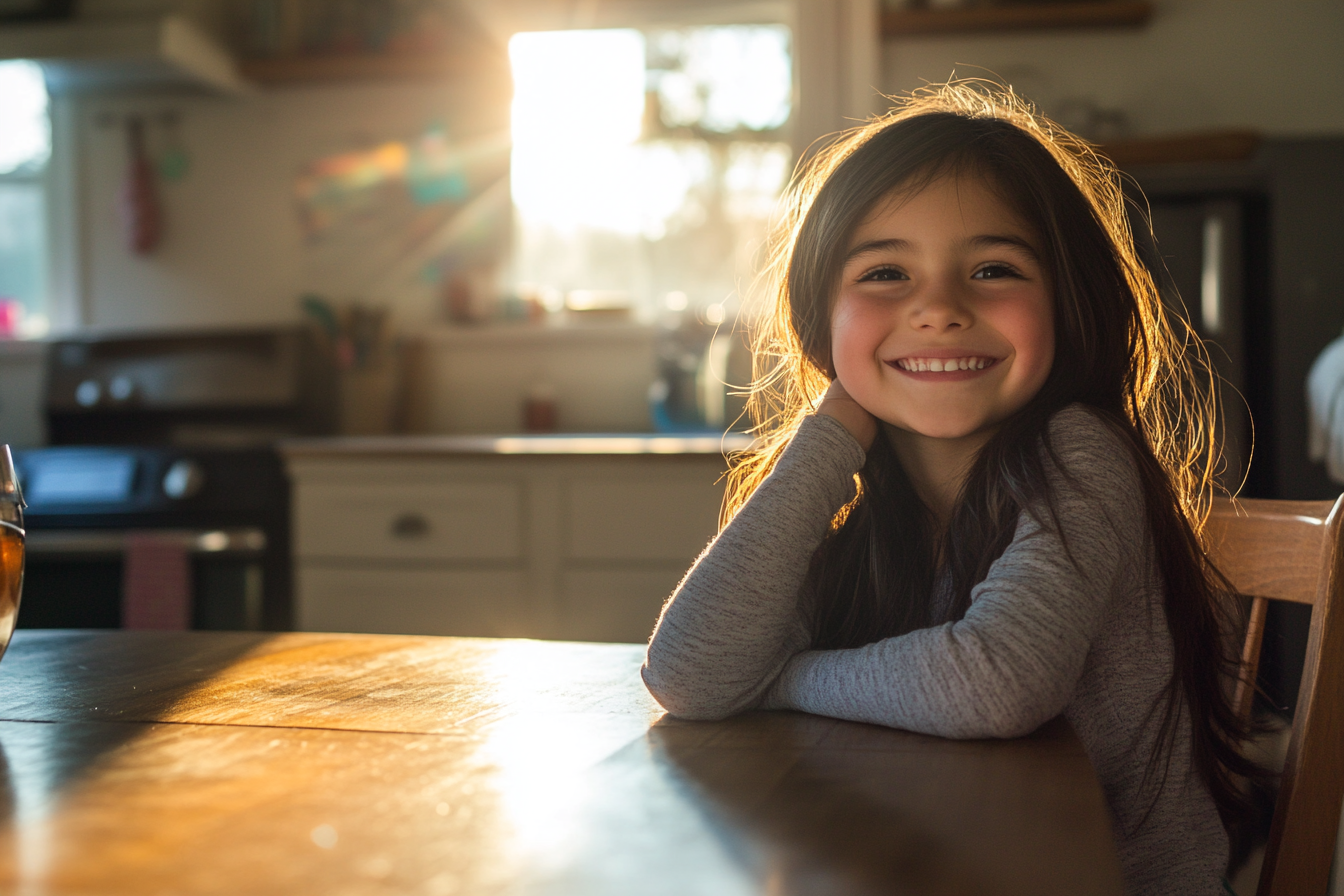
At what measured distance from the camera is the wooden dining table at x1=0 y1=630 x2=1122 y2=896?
37 centimetres

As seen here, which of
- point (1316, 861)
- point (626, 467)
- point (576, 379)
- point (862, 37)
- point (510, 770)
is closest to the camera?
point (510, 770)

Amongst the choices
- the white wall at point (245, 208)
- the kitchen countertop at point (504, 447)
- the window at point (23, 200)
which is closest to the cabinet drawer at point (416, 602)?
the kitchen countertop at point (504, 447)

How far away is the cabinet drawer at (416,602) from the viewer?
2289 millimetres

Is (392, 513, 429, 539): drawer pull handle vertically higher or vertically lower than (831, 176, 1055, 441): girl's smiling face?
lower

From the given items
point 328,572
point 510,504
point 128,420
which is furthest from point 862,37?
point 128,420

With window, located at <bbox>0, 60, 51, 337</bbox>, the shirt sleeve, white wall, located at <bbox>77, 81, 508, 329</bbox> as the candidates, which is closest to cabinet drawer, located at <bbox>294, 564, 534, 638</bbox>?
white wall, located at <bbox>77, 81, 508, 329</bbox>

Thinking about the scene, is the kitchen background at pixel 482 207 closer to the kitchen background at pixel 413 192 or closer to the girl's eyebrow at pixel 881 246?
the kitchen background at pixel 413 192

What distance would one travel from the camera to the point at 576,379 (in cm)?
300

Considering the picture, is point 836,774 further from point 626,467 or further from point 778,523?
point 626,467

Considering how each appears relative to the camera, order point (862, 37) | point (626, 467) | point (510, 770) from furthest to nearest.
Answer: point (862, 37)
point (626, 467)
point (510, 770)

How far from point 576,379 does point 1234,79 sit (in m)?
1.82

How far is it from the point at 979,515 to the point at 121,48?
2659 mm

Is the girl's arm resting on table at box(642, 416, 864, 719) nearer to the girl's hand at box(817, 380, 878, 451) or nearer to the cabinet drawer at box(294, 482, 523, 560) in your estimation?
the girl's hand at box(817, 380, 878, 451)

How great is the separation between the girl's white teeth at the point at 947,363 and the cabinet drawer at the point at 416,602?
162 cm
